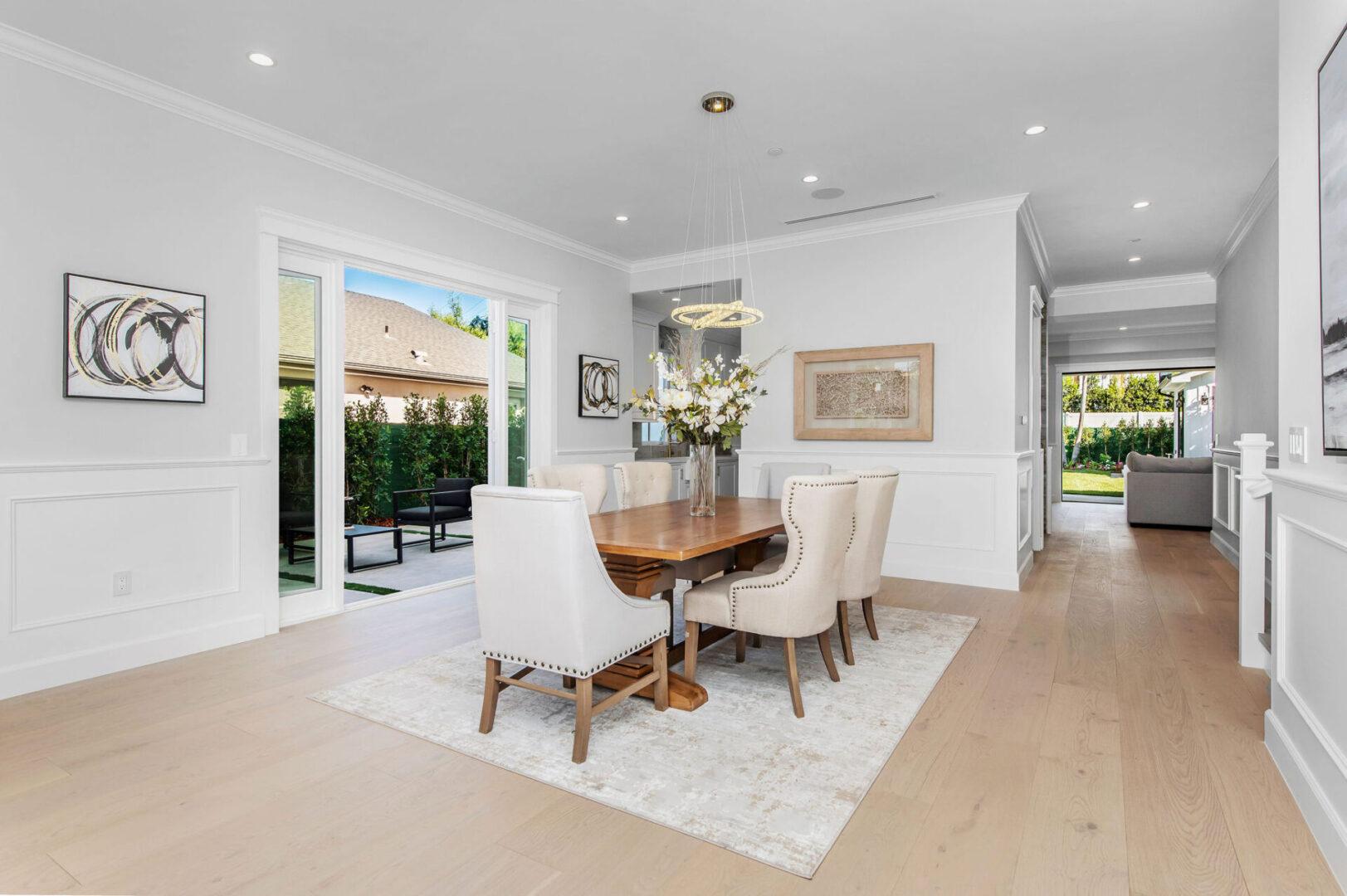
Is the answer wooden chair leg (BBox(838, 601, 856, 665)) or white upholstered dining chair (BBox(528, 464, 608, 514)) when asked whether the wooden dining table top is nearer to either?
white upholstered dining chair (BBox(528, 464, 608, 514))

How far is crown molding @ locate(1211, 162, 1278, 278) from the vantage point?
433cm

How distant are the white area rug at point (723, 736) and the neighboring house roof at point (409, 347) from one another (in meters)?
3.14

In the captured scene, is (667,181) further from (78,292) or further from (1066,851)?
(1066,851)

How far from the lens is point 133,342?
3.20 m

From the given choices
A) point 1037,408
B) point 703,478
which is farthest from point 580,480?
point 1037,408

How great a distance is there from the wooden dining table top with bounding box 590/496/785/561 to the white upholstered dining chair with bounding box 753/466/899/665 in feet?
1.05

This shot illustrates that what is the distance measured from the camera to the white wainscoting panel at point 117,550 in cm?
291

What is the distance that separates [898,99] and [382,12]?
2361 millimetres

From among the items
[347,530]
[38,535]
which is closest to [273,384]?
[38,535]

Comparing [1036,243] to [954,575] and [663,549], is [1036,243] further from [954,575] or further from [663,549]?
[663,549]

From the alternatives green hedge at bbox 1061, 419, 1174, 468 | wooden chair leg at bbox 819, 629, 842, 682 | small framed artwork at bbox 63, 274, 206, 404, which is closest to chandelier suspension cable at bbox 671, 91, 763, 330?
wooden chair leg at bbox 819, 629, 842, 682

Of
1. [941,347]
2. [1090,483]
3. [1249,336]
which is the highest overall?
[1249,336]

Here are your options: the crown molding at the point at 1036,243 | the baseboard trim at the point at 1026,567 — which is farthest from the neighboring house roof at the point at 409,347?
the baseboard trim at the point at 1026,567

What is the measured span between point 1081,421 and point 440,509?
517 inches
